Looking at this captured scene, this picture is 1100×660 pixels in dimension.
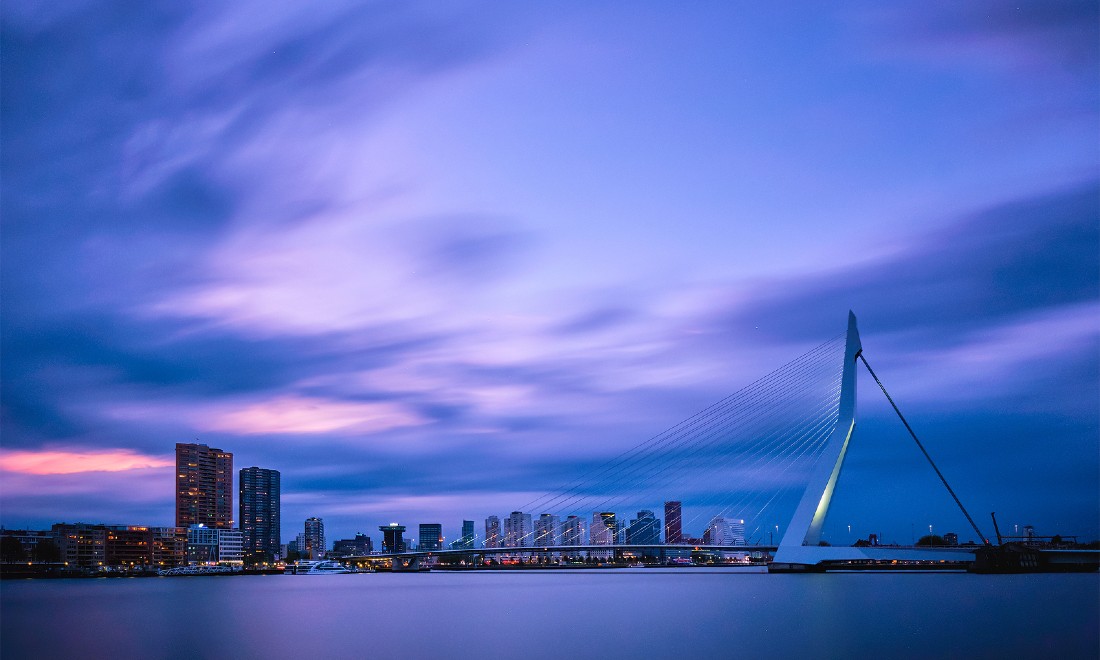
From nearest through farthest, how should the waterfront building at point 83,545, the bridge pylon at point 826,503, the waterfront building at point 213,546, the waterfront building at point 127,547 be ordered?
the bridge pylon at point 826,503, the waterfront building at point 83,545, the waterfront building at point 127,547, the waterfront building at point 213,546

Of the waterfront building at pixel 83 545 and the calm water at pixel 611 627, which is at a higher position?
the calm water at pixel 611 627

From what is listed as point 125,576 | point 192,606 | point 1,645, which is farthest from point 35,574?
point 1,645

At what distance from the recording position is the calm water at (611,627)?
23.0 metres

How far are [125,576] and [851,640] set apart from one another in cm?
14153

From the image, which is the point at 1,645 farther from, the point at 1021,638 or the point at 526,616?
the point at 1021,638

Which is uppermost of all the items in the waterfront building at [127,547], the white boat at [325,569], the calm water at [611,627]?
the calm water at [611,627]

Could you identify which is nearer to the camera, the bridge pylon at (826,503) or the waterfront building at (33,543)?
the bridge pylon at (826,503)

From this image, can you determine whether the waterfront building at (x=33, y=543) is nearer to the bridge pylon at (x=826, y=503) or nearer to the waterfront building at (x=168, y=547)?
the waterfront building at (x=168, y=547)

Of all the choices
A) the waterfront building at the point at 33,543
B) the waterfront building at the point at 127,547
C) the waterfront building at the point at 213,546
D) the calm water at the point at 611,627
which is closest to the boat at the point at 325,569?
the waterfront building at the point at 213,546

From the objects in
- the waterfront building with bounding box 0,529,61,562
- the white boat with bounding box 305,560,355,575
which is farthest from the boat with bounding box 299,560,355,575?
the waterfront building with bounding box 0,529,61,562

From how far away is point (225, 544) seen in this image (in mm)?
186500

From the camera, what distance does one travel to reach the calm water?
23.0 m

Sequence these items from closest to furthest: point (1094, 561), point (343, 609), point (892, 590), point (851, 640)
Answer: point (851, 640)
point (343, 609)
point (892, 590)
point (1094, 561)

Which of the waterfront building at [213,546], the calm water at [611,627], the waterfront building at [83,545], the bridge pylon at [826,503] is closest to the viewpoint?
the calm water at [611,627]
